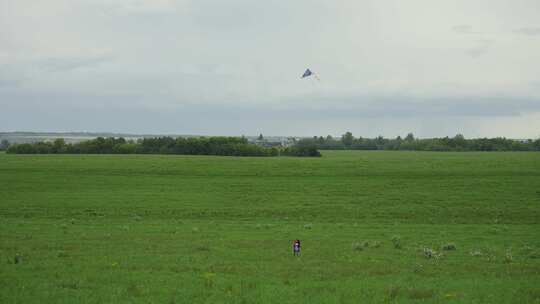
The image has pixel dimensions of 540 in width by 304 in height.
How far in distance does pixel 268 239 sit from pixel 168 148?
342ft

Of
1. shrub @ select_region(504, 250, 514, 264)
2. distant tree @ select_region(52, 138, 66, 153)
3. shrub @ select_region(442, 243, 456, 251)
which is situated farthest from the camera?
distant tree @ select_region(52, 138, 66, 153)

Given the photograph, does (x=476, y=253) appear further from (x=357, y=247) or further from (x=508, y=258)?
(x=357, y=247)

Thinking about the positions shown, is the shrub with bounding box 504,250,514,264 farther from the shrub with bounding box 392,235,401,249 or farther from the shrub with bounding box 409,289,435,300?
the shrub with bounding box 409,289,435,300

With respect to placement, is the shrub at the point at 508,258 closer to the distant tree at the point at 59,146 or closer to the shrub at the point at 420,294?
the shrub at the point at 420,294

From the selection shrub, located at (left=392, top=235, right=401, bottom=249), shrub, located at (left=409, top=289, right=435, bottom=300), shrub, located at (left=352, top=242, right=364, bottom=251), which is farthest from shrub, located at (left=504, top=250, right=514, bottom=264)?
shrub, located at (left=409, top=289, right=435, bottom=300)

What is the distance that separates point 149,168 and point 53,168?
38.5ft

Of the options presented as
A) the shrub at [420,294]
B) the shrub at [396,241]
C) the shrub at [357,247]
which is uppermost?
the shrub at [420,294]

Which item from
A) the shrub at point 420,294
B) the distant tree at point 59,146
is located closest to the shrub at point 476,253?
the shrub at point 420,294

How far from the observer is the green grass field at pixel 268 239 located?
44.0 ft

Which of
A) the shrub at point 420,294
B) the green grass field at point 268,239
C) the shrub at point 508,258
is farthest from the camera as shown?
the shrub at point 508,258

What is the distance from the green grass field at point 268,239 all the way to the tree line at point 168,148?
59.1 metres

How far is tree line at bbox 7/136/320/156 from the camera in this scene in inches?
4734

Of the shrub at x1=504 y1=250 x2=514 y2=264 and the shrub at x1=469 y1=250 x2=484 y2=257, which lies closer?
the shrub at x1=504 y1=250 x2=514 y2=264

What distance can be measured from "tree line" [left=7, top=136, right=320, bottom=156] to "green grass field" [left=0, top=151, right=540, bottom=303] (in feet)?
194
